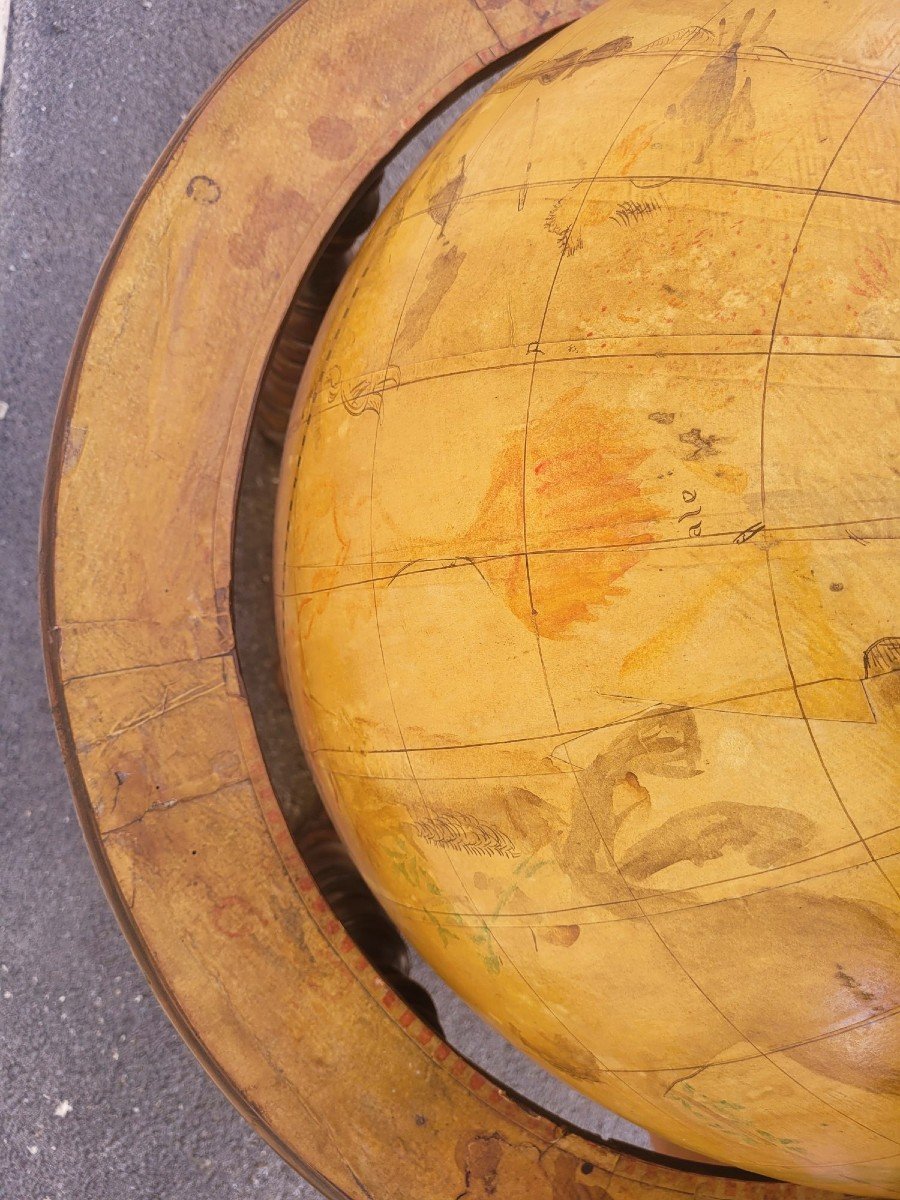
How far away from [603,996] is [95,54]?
2.42 m

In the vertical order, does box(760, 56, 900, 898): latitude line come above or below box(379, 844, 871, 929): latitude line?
above

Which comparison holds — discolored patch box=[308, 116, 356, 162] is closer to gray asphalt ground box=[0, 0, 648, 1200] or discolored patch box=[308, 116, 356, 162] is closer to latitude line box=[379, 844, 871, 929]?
gray asphalt ground box=[0, 0, 648, 1200]

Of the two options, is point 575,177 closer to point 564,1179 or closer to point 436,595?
point 436,595

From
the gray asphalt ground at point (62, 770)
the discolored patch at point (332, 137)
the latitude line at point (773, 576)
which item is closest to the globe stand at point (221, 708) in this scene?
the discolored patch at point (332, 137)

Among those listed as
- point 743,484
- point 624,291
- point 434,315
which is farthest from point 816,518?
point 434,315

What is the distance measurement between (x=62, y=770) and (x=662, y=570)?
1.82 meters

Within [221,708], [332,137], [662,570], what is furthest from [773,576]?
[332,137]

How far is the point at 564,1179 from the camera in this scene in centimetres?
183

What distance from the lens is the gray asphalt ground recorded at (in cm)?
238

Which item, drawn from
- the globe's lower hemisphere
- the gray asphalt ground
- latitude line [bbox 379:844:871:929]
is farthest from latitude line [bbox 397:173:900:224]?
the gray asphalt ground

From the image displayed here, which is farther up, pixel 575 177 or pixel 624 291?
pixel 575 177

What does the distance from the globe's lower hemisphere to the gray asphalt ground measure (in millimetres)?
1121

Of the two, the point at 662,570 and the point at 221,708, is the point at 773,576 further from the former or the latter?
the point at 221,708

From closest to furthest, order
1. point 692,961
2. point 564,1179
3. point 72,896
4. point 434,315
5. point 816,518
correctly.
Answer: point 816,518
point 692,961
point 434,315
point 564,1179
point 72,896
